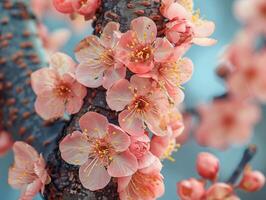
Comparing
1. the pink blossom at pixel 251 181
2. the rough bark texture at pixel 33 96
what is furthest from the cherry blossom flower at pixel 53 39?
the pink blossom at pixel 251 181

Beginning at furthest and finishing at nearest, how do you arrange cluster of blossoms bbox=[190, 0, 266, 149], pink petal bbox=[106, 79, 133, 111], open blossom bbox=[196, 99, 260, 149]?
open blossom bbox=[196, 99, 260, 149] → cluster of blossoms bbox=[190, 0, 266, 149] → pink petal bbox=[106, 79, 133, 111]

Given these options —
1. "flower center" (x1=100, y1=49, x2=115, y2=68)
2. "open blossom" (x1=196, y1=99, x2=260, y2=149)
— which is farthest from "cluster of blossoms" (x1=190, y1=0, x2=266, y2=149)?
"flower center" (x1=100, y1=49, x2=115, y2=68)

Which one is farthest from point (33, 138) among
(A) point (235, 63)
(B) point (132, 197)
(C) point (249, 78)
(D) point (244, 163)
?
(C) point (249, 78)

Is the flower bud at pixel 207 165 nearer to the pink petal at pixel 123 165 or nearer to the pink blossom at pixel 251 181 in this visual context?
the pink blossom at pixel 251 181

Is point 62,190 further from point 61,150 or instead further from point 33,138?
point 33,138

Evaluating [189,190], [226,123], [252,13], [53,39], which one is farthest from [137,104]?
[226,123]

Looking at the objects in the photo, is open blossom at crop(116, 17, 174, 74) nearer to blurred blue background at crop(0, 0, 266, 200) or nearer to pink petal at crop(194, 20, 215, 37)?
pink petal at crop(194, 20, 215, 37)
